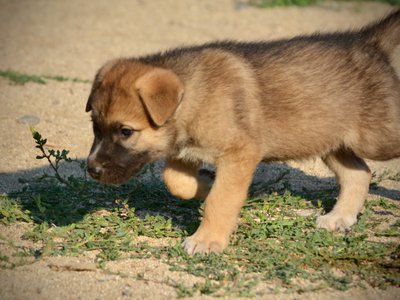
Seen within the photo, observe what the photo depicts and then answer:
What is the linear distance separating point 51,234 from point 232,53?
1.81 metres

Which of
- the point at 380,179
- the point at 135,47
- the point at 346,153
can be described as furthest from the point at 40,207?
the point at 135,47

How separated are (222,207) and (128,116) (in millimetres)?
850

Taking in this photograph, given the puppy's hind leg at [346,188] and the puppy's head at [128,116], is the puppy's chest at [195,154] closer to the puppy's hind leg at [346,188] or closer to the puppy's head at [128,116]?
the puppy's head at [128,116]

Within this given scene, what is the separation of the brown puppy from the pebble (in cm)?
249

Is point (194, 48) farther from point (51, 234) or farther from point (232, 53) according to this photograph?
point (51, 234)

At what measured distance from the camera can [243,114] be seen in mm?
4668

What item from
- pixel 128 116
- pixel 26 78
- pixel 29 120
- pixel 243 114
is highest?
pixel 243 114

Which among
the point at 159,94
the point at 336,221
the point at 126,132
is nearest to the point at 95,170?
the point at 126,132

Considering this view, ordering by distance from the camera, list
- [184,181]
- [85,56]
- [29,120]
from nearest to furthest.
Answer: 1. [184,181]
2. [29,120]
3. [85,56]

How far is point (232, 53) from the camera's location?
16.5 feet

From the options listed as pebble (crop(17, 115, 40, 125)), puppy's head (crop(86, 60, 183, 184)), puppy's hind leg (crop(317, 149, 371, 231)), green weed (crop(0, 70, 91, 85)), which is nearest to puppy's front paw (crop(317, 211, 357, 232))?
puppy's hind leg (crop(317, 149, 371, 231))

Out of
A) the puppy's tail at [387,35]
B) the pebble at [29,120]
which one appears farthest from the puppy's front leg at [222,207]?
the pebble at [29,120]

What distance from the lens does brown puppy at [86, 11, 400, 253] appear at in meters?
4.41

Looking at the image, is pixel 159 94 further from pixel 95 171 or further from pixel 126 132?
pixel 95 171
